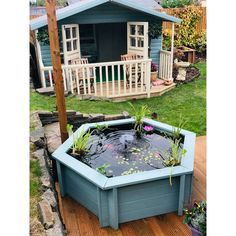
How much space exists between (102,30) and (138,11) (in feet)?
8.32

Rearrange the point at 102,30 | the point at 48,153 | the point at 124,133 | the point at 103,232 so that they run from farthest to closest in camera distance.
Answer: the point at 102,30 < the point at 124,133 < the point at 48,153 < the point at 103,232

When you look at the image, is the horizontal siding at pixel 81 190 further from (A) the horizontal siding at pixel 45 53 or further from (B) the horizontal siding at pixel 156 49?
(B) the horizontal siding at pixel 156 49

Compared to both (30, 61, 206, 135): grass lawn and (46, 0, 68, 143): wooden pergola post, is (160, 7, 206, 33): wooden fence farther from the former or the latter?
(46, 0, 68, 143): wooden pergola post

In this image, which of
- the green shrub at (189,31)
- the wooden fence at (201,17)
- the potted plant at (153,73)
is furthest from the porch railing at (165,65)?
the wooden fence at (201,17)

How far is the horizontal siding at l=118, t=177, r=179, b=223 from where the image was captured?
281 cm

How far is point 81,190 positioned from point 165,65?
238 inches

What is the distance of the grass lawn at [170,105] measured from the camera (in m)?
5.21

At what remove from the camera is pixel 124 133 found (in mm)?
4004

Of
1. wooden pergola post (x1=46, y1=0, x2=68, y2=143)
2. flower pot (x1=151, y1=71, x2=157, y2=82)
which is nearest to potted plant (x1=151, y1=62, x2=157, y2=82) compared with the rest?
flower pot (x1=151, y1=71, x2=157, y2=82)

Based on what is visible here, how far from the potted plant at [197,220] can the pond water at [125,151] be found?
862 mm

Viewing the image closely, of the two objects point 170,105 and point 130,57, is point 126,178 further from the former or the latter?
point 130,57

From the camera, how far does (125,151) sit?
352 centimetres
